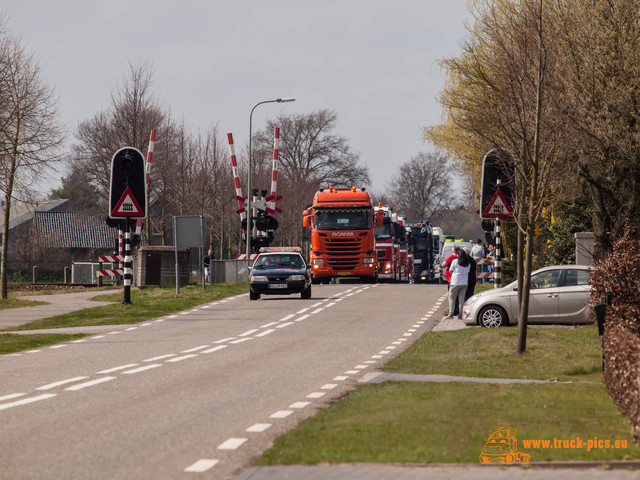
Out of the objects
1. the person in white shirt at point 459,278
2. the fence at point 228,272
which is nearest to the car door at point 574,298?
the person in white shirt at point 459,278

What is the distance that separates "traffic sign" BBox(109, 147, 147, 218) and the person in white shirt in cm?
852

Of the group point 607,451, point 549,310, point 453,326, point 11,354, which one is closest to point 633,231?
point 549,310

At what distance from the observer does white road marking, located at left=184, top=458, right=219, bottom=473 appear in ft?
25.6

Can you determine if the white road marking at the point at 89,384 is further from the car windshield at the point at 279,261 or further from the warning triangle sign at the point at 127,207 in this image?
the car windshield at the point at 279,261

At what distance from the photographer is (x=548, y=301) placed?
2445 cm

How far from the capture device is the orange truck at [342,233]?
43688 millimetres

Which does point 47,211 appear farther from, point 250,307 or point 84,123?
point 250,307

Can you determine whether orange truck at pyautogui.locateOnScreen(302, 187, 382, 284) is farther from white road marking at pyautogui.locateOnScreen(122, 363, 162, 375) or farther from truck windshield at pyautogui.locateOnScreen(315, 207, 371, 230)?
white road marking at pyautogui.locateOnScreen(122, 363, 162, 375)

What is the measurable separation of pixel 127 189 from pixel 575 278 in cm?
1220

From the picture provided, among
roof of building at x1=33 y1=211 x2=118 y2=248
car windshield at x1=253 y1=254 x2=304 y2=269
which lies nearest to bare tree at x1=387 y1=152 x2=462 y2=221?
roof of building at x1=33 y1=211 x2=118 y2=248

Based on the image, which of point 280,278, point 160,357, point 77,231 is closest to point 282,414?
point 160,357

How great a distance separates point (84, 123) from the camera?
80.2 m

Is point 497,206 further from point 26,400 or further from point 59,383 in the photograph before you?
point 26,400

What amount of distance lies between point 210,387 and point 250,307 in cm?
1834
